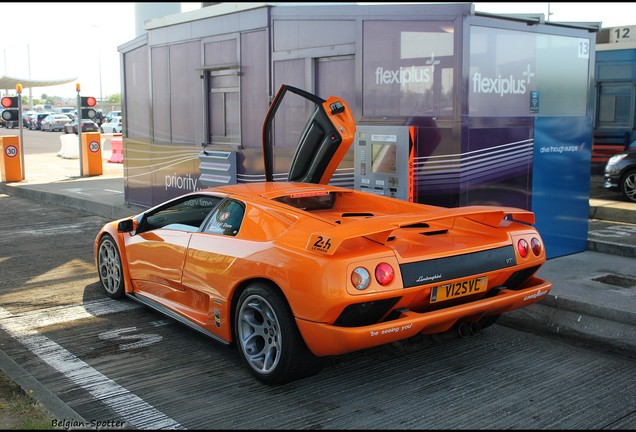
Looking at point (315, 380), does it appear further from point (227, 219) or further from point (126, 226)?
point (126, 226)

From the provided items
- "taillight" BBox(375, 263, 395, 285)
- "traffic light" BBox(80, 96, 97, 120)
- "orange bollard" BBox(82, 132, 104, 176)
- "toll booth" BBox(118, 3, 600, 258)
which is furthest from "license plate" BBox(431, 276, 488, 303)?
"orange bollard" BBox(82, 132, 104, 176)

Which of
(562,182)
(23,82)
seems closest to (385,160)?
(562,182)

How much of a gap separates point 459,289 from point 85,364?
9.10 feet

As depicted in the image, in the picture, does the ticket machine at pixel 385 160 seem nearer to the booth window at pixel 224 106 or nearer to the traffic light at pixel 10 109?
the booth window at pixel 224 106

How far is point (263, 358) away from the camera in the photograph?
4742mm

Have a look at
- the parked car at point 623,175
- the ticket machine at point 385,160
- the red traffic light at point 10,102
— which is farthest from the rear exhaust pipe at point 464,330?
the red traffic light at point 10,102

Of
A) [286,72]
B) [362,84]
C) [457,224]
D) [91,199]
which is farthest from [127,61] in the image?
[457,224]

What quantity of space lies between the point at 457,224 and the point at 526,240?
0.52 meters

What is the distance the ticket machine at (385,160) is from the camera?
301 inches

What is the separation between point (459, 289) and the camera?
15.4 ft

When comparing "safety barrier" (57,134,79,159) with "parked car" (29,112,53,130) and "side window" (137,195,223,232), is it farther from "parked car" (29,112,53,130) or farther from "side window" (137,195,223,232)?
"parked car" (29,112,53,130)

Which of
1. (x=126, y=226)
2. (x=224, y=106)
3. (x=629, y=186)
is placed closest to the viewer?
(x=126, y=226)

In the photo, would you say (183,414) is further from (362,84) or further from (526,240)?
(362,84)

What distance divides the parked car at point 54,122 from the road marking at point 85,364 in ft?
158
